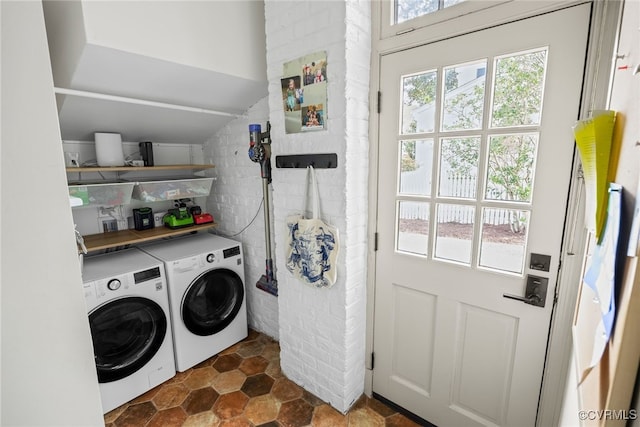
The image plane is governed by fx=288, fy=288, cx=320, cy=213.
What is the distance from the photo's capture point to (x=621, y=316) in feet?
1.50

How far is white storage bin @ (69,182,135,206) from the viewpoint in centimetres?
185

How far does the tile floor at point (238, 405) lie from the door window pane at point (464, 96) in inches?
65.8

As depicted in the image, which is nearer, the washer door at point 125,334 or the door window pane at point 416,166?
the door window pane at point 416,166

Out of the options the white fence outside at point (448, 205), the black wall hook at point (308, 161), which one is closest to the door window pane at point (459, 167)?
the white fence outside at point (448, 205)

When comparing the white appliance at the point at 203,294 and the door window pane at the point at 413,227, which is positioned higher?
the door window pane at the point at 413,227

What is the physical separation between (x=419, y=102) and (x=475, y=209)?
0.59m

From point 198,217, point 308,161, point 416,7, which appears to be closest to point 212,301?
point 198,217

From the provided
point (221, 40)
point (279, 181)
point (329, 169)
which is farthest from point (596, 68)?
point (221, 40)

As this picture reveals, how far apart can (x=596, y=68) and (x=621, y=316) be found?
1006 mm

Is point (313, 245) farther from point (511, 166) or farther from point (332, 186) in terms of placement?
point (511, 166)

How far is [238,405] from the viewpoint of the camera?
72.0 inches

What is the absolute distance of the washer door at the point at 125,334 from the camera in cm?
172

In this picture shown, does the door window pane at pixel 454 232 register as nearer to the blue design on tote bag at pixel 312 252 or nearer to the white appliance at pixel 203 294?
the blue design on tote bag at pixel 312 252

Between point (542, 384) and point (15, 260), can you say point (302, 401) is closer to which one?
point (542, 384)
